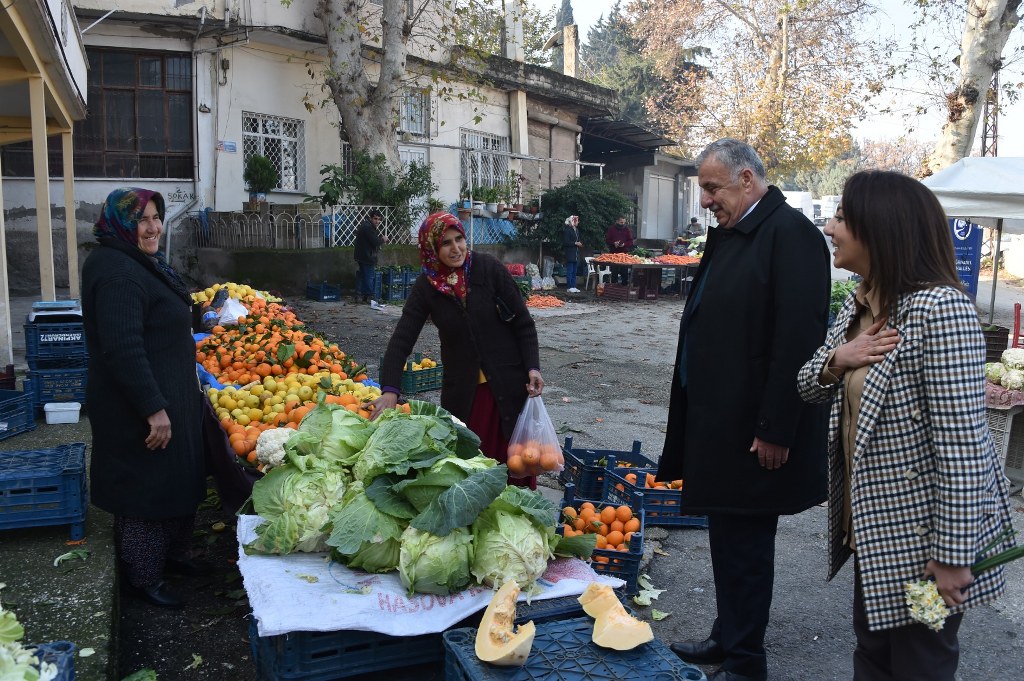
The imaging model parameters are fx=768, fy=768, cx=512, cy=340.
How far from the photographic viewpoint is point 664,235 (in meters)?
31.0

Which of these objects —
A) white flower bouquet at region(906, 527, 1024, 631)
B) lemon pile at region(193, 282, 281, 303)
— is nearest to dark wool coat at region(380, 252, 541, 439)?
white flower bouquet at region(906, 527, 1024, 631)

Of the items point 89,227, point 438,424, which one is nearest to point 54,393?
point 438,424

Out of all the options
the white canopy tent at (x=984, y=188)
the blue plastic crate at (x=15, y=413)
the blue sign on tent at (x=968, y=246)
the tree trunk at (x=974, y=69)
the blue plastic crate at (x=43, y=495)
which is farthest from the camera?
the blue sign on tent at (x=968, y=246)

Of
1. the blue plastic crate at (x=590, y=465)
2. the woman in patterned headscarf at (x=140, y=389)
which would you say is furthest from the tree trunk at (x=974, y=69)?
the woman in patterned headscarf at (x=140, y=389)

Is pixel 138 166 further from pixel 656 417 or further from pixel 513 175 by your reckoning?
pixel 656 417

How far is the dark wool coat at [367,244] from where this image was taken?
14.1 m

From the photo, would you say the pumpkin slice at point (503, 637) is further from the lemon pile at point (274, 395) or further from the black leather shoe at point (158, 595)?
the lemon pile at point (274, 395)

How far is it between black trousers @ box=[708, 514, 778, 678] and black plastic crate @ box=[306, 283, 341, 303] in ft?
40.4

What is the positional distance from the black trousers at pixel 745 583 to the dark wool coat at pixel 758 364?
11 cm

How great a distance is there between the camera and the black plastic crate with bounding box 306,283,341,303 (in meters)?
14.4

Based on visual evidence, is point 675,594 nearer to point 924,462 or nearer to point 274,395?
point 924,462

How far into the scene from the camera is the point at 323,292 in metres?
14.4

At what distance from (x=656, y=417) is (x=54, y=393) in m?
5.13

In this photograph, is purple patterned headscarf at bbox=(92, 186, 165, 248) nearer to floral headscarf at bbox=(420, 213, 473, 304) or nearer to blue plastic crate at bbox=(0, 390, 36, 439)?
floral headscarf at bbox=(420, 213, 473, 304)
